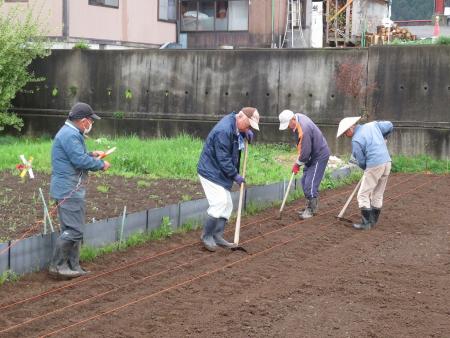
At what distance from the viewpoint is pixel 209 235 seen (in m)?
7.78

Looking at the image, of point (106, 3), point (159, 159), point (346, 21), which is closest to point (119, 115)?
point (159, 159)


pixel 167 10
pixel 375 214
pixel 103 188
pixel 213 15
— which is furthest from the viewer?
pixel 213 15

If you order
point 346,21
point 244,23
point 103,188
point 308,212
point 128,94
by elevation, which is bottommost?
point 308,212

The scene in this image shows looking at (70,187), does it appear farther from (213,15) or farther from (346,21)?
(346,21)

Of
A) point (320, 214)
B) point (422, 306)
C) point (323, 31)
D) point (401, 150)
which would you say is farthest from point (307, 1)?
point (422, 306)

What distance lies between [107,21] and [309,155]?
13190mm

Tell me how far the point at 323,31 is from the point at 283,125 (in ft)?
59.8

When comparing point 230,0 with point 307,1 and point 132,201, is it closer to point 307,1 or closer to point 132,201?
point 307,1

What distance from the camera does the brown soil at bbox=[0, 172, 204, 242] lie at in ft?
26.5

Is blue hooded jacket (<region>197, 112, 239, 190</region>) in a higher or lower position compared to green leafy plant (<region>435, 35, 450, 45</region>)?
lower

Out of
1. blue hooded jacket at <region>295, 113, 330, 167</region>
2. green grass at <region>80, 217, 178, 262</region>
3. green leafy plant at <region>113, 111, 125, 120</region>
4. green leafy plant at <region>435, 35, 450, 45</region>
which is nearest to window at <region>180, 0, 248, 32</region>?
green leafy plant at <region>113, 111, 125, 120</region>

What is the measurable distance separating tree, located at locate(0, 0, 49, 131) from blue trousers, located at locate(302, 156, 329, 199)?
900 cm

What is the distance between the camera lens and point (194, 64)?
1695 cm

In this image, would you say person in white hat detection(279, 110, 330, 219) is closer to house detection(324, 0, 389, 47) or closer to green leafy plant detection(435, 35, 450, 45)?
green leafy plant detection(435, 35, 450, 45)
